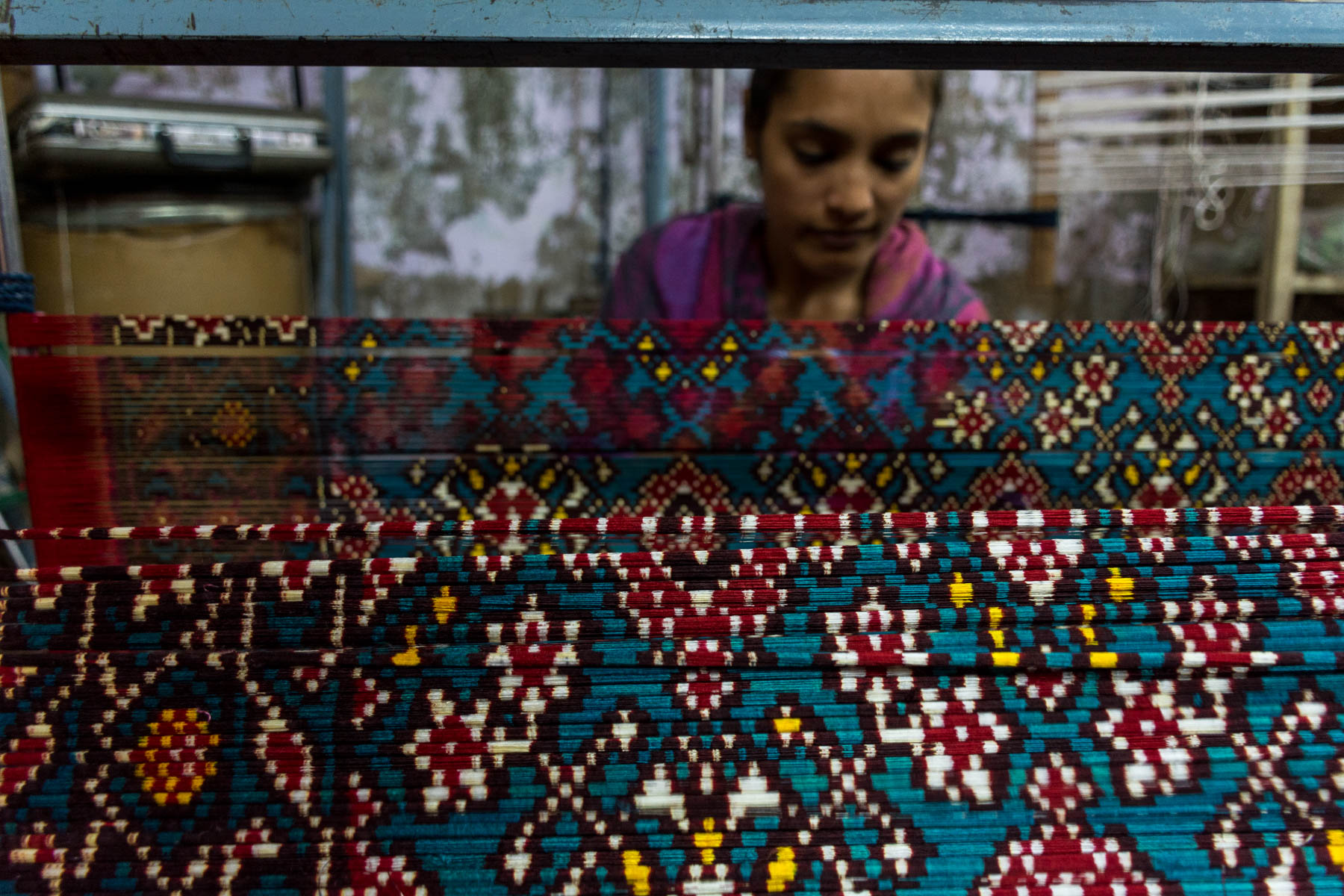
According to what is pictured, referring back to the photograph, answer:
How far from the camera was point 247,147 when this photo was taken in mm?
2000

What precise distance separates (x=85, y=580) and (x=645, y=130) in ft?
7.96

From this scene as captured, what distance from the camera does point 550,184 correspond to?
2.73 metres

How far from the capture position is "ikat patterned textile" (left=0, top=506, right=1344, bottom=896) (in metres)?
0.55

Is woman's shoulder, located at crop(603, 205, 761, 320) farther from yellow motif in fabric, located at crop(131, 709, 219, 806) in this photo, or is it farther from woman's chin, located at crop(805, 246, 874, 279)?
yellow motif in fabric, located at crop(131, 709, 219, 806)

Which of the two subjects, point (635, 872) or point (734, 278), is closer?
point (635, 872)

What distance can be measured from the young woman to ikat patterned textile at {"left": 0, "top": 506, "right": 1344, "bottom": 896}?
3.17 ft

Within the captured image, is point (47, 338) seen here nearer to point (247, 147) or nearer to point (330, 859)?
point (330, 859)

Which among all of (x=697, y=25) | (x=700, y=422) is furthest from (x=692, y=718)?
(x=697, y=25)

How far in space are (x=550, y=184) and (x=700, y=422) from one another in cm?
211

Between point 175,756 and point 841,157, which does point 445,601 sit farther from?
point 841,157

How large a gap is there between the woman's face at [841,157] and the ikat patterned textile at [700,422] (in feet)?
2.06

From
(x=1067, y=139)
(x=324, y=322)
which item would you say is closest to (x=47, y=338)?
(x=324, y=322)

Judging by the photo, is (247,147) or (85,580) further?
(247,147)

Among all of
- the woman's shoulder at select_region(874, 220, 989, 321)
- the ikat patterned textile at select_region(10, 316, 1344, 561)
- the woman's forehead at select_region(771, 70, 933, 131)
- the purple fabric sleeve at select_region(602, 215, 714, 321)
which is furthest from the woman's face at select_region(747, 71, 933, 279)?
the ikat patterned textile at select_region(10, 316, 1344, 561)
